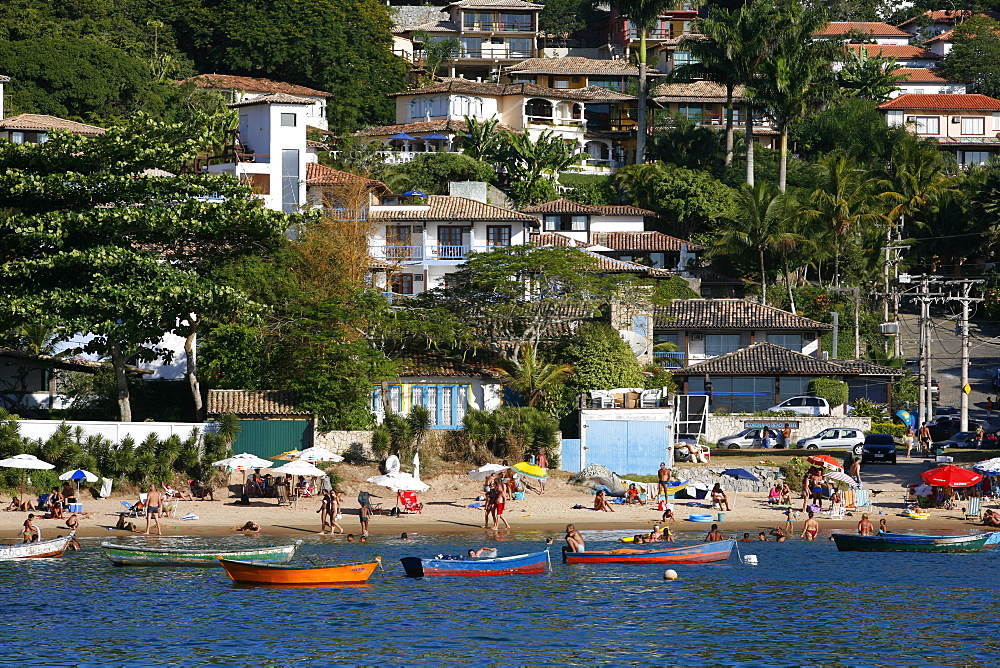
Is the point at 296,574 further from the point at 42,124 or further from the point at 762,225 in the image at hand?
the point at 42,124

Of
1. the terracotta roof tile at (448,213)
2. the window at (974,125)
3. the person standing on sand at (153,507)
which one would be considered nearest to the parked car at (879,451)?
the terracotta roof tile at (448,213)

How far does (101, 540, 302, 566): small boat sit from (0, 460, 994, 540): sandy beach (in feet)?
12.5

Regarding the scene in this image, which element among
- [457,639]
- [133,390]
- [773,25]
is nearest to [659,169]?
[773,25]

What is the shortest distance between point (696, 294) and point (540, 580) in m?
45.0

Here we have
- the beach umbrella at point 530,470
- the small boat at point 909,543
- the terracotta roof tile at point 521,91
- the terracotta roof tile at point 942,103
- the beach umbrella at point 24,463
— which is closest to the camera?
the small boat at point 909,543

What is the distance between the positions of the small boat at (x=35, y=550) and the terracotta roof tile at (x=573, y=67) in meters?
79.7

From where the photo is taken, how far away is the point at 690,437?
199 ft

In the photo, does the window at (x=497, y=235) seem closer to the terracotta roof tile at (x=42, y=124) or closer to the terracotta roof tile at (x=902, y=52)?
the terracotta roof tile at (x=42, y=124)

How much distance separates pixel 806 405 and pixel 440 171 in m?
35.9

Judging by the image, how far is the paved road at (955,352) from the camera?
77562 millimetres

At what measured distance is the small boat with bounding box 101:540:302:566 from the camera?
39188mm

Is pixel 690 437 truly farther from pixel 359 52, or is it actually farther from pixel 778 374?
pixel 359 52

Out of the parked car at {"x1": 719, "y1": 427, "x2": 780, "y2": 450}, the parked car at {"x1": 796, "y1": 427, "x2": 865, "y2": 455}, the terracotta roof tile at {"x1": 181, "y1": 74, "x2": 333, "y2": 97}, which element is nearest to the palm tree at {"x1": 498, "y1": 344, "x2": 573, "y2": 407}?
the parked car at {"x1": 719, "y1": 427, "x2": 780, "y2": 450}

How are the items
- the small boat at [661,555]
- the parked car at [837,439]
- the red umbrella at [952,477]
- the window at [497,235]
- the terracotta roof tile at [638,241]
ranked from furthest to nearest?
the terracotta roof tile at [638,241], the window at [497,235], the parked car at [837,439], the red umbrella at [952,477], the small boat at [661,555]
